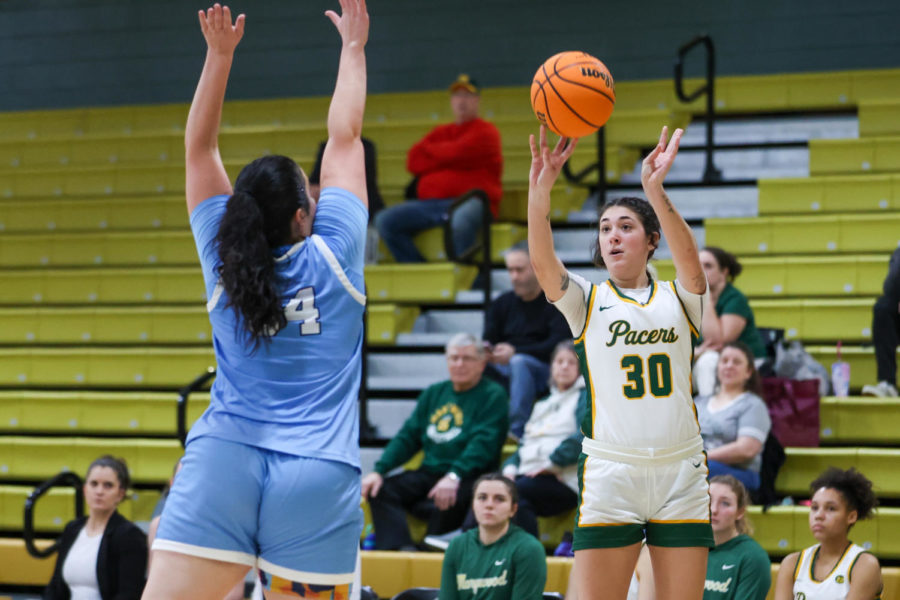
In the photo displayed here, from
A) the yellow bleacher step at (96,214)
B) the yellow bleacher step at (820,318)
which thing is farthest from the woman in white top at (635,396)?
the yellow bleacher step at (96,214)

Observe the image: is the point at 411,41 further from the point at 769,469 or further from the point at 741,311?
the point at 769,469

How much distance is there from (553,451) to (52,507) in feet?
11.4

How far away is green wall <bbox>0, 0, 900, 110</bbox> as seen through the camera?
10.5 metres

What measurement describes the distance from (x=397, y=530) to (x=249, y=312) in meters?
3.93

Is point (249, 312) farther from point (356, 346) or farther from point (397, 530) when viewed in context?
point (397, 530)

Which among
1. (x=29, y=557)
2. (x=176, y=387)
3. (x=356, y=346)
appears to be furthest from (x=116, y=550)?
(x=356, y=346)

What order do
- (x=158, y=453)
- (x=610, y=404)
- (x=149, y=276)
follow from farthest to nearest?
1. (x=149, y=276)
2. (x=158, y=453)
3. (x=610, y=404)

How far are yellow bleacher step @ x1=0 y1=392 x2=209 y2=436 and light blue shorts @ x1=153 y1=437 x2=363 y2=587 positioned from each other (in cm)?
554

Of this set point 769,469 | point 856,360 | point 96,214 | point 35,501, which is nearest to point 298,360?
point 769,469

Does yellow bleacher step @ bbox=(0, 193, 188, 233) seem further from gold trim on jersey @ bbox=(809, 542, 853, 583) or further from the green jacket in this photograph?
gold trim on jersey @ bbox=(809, 542, 853, 583)

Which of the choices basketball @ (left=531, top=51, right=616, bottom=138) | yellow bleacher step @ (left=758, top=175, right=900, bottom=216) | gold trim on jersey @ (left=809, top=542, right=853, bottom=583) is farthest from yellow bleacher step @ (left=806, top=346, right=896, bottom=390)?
basketball @ (left=531, top=51, right=616, bottom=138)

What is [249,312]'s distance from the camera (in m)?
2.59

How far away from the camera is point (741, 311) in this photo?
255 inches

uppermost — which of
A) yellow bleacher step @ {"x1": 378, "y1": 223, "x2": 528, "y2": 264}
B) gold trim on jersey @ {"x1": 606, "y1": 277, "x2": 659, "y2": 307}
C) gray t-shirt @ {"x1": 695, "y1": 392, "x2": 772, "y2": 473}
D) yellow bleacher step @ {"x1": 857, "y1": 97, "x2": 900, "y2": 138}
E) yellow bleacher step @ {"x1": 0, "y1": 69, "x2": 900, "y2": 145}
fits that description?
yellow bleacher step @ {"x1": 0, "y1": 69, "x2": 900, "y2": 145}
